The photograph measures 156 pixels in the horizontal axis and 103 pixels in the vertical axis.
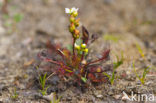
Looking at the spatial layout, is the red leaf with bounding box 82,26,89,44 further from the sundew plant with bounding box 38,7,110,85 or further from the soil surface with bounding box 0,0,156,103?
the soil surface with bounding box 0,0,156,103

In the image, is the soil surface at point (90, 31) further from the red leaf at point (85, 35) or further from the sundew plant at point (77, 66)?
the red leaf at point (85, 35)

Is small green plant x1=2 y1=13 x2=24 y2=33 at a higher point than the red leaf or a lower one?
higher

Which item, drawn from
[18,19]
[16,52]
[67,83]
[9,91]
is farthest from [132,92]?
[18,19]

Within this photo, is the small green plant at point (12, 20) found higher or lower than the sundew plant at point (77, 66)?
higher

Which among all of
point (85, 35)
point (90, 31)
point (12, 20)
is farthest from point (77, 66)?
point (12, 20)

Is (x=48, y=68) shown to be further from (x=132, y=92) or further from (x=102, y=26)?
(x=102, y=26)

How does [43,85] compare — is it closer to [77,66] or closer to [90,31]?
[77,66]

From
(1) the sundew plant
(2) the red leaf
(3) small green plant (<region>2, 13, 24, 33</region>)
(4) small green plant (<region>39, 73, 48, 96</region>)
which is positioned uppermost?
(3) small green plant (<region>2, 13, 24, 33</region>)

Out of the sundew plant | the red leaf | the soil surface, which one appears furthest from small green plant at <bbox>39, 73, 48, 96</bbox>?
the red leaf

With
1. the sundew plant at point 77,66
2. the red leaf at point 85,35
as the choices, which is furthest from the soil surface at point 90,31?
the red leaf at point 85,35
